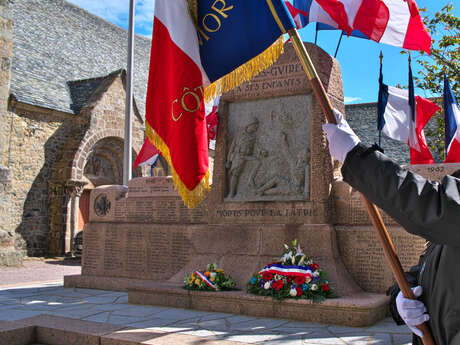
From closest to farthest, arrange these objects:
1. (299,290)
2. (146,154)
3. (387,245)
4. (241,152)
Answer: (387,245) < (299,290) < (241,152) < (146,154)

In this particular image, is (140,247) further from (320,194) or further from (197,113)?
(197,113)

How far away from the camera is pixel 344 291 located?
5578mm

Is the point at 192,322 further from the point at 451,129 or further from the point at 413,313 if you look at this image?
the point at 451,129

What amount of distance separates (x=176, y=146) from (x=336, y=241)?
3.04 m

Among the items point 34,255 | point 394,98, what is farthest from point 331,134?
point 34,255

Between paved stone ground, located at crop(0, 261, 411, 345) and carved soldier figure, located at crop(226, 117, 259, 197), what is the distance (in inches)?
81.7

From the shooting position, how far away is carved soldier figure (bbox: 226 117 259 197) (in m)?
6.89

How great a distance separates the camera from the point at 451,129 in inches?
340

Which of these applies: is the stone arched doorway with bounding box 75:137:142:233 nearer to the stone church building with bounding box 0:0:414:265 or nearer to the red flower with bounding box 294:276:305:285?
the stone church building with bounding box 0:0:414:265

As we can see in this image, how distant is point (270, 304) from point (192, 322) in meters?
0.95

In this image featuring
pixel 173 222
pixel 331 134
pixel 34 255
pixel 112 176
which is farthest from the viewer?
pixel 112 176

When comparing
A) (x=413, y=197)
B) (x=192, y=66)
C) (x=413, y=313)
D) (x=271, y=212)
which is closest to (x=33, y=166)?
(x=271, y=212)

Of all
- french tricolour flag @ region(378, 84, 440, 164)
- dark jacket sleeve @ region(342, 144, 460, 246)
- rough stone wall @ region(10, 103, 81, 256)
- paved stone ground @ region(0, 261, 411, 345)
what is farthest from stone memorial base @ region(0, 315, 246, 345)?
rough stone wall @ region(10, 103, 81, 256)

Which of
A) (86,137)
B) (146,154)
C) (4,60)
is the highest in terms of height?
(4,60)
